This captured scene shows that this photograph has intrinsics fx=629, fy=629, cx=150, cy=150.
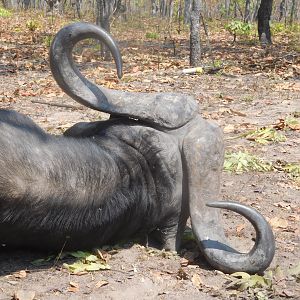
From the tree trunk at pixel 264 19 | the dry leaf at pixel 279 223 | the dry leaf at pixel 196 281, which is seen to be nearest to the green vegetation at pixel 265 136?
the dry leaf at pixel 279 223

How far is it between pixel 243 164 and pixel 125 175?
239 cm

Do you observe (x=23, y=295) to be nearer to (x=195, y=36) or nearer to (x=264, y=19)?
(x=195, y=36)

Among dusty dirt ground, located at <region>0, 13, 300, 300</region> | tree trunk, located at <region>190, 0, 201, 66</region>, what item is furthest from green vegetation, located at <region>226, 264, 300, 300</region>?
tree trunk, located at <region>190, 0, 201, 66</region>

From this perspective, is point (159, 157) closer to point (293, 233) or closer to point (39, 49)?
point (293, 233)

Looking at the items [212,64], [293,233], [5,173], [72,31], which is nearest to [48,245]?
[5,173]

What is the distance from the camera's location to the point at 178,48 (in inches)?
674

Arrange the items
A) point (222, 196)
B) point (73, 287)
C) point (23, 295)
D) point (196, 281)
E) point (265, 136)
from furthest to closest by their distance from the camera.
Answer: point (265, 136), point (222, 196), point (196, 281), point (73, 287), point (23, 295)

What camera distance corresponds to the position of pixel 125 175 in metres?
3.69

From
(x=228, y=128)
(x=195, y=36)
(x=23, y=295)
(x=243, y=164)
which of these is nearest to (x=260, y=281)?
(x=23, y=295)

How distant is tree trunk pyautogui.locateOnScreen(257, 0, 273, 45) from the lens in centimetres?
1711

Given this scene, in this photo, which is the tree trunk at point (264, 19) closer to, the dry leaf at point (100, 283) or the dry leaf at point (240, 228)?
the dry leaf at point (240, 228)

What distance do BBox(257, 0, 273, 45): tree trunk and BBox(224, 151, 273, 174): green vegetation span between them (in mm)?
11895

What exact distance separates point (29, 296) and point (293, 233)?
2.04 metres

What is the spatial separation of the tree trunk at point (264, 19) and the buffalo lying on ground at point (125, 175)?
1393 centimetres
